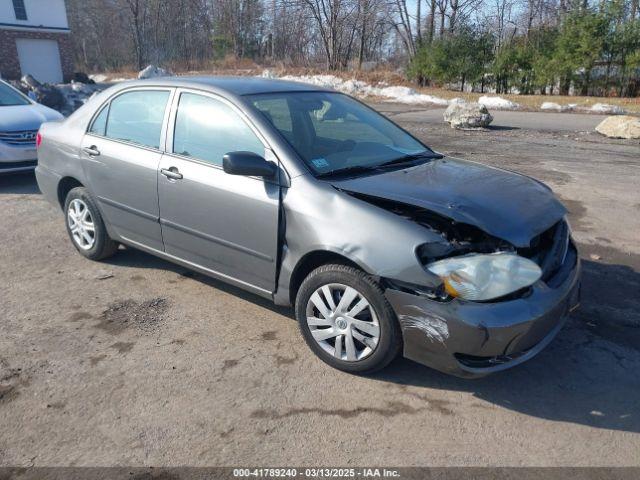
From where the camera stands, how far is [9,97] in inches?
349

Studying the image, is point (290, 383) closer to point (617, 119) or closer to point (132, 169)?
point (132, 169)

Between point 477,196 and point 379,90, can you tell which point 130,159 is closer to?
point 477,196

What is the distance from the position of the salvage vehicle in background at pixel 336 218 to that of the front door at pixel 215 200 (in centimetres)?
1

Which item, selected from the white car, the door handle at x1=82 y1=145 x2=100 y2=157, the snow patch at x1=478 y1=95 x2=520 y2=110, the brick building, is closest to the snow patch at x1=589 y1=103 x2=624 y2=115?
the snow patch at x1=478 y1=95 x2=520 y2=110

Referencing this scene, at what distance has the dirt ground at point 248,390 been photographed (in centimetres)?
274

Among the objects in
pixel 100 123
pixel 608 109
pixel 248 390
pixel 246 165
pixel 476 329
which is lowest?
pixel 248 390

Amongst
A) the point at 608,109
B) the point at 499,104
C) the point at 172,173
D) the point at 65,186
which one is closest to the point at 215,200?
the point at 172,173

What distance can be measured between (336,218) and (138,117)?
2.23m

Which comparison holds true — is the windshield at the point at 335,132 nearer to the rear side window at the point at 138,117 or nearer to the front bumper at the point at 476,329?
the rear side window at the point at 138,117

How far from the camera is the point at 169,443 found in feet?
9.11

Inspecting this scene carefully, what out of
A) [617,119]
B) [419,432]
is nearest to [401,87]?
[617,119]

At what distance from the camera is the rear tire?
16.0 ft

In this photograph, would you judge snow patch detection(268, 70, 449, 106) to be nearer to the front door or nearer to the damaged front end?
the front door

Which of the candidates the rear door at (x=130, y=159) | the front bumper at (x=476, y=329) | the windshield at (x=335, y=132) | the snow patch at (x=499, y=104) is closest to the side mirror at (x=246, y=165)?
the windshield at (x=335, y=132)
